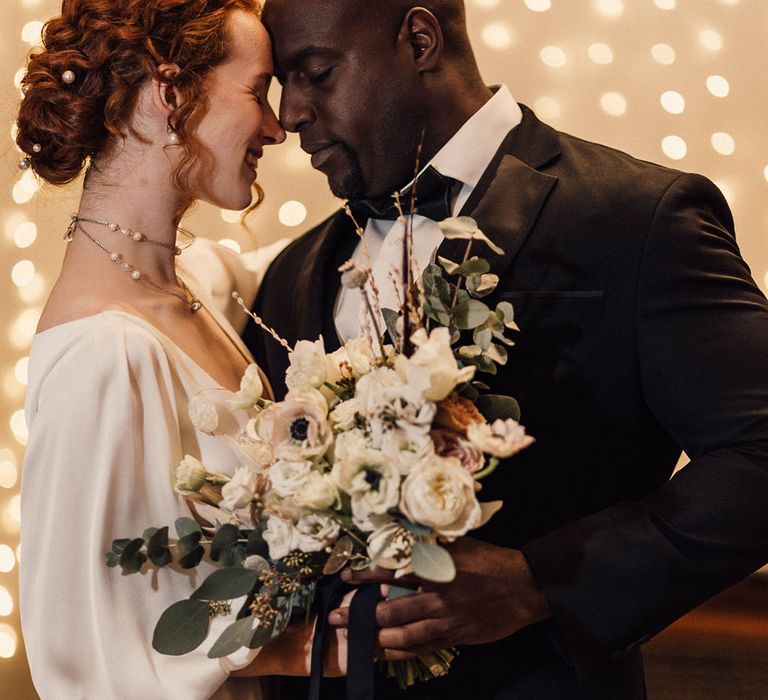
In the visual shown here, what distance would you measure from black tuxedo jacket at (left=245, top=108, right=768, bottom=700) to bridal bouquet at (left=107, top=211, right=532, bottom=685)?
0.71 ft

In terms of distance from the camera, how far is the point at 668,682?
7.38ft

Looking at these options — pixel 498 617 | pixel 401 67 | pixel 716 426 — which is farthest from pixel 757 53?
pixel 498 617

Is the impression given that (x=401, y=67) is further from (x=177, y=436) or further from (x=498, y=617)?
(x=498, y=617)

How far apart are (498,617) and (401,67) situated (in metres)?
0.90

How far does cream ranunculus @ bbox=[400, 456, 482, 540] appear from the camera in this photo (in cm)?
105

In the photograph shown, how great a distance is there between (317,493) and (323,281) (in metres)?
0.72

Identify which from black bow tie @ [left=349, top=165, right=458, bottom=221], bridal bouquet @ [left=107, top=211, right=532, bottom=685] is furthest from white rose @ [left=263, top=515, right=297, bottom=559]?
black bow tie @ [left=349, top=165, right=458, bottom=221]

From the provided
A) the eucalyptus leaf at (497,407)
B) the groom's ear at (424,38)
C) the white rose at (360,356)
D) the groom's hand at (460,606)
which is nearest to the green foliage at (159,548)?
the groom's hand at (460,606)

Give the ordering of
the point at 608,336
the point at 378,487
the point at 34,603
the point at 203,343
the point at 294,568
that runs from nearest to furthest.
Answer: the point at 378,487
the point at 294,568
the point at 34,603
the point at 608,336
the point at 203,343

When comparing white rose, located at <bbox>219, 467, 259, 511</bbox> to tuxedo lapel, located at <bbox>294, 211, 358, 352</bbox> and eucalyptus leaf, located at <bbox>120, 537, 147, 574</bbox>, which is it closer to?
eucalyptus leaf, located at <bbox>120, 537, 147, 574</bbox>

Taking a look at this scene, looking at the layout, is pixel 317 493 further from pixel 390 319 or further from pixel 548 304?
pixel 548 304

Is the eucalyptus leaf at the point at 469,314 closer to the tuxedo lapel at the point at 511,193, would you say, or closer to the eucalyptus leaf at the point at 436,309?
the eucalyptus leaf at the point at 436,309

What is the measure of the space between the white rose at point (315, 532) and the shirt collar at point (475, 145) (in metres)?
0.72

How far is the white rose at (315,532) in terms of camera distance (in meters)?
1.14
